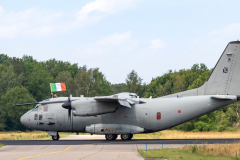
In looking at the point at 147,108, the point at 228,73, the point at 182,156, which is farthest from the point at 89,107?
the point at 228,73

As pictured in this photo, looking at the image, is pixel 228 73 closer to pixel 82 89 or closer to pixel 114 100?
pixel 114 100

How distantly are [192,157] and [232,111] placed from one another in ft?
126

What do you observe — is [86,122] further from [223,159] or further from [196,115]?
[223,159]

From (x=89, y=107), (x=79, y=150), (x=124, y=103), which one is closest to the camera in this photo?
(x=79, y=150)

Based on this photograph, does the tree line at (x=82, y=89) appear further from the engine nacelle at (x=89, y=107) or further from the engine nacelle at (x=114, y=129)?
the engine nacelle at (x=89, y=107)

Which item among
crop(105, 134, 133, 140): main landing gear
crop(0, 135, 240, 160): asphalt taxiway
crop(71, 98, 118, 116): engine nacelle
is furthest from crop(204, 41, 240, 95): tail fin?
crop(71, 98, 118, 116): engine nacelle

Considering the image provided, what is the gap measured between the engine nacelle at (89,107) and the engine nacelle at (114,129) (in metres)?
1.89

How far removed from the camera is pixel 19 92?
249 ft

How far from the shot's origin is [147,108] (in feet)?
106

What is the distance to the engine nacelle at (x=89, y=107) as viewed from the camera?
3103cm

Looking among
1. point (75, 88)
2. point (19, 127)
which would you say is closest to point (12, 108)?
point (19, 127)

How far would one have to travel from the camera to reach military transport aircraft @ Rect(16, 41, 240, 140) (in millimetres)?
31125

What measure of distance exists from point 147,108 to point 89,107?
19.3 feet

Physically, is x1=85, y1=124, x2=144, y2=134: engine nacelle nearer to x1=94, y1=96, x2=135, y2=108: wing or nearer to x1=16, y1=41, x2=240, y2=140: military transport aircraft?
x1=16, y1=41, x2=240, y2=140: military transport aircraft
